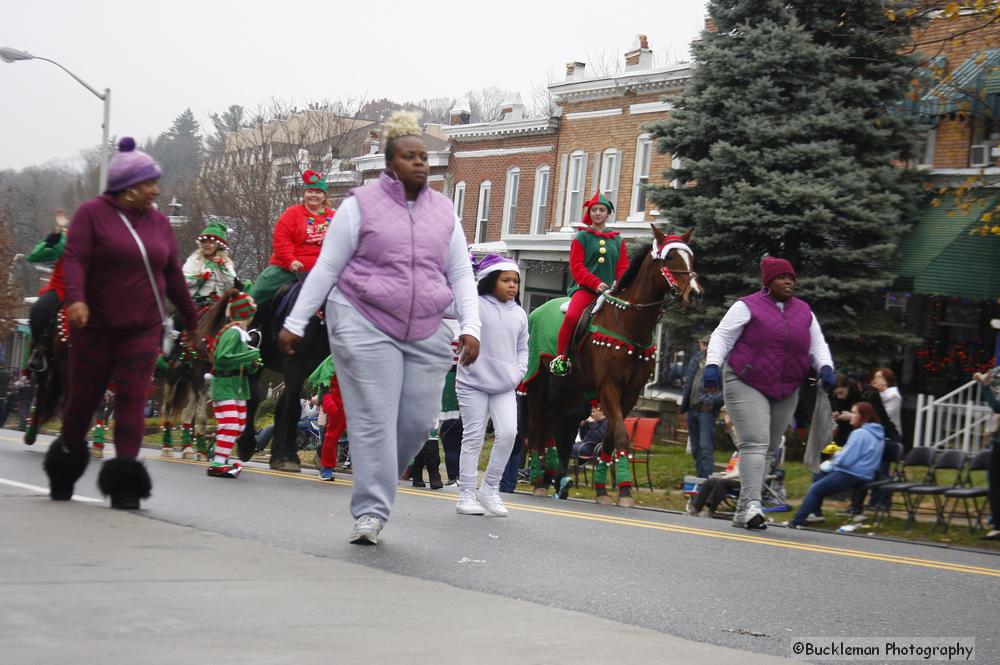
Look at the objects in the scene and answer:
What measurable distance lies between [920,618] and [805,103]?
20.7 m

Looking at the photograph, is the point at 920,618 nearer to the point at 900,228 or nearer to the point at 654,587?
the point at 654,587

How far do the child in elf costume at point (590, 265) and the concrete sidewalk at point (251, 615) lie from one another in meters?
8.09

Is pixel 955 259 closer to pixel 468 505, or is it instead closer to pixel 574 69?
pixel 468 505

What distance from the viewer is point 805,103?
26.4m

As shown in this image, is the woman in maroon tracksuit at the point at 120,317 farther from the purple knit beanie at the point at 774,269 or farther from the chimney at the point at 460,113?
the chimney at the point at 460,113

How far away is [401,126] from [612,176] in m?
32.2

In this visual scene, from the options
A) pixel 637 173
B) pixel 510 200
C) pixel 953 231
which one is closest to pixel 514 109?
pixel 510 200

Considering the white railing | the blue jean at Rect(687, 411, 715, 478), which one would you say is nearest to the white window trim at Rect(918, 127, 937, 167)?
the white railing

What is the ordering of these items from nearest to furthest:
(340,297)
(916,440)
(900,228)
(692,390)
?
(340,297)
(692,390)
(916,440)
(900,228)

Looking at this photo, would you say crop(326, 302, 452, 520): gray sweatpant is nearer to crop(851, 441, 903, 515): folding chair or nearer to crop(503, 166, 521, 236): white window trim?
crop(851, 441, 903, 515): folding chair

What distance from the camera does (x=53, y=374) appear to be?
1392cm

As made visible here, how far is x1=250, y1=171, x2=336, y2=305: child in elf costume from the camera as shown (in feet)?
47.5

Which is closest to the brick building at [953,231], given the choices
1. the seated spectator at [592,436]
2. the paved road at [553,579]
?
the seated spectator at [592,436]

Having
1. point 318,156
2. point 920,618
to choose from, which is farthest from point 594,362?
point 318,156
